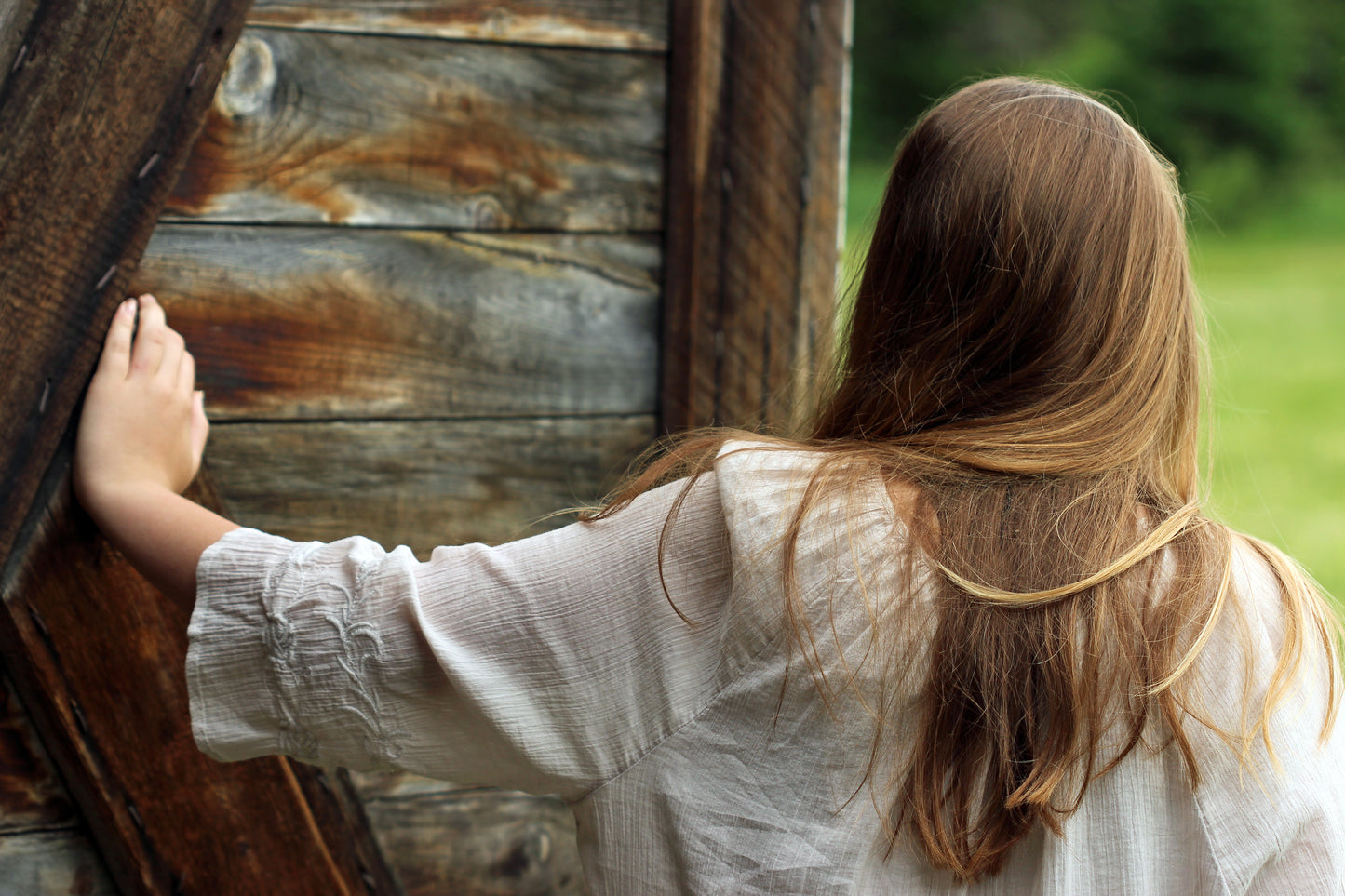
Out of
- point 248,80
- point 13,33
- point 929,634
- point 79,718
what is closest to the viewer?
point 929,634

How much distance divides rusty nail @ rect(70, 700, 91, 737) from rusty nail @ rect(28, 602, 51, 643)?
0.07 metres

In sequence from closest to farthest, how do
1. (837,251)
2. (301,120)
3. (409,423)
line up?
(301,120) < (409,423) < (837,251)

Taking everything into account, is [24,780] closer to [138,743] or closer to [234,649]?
[138,743]

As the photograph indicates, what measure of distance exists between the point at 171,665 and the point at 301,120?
0.59 m

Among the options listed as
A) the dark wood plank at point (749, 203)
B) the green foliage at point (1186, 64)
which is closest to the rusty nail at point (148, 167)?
the dark wood plank at point (749, 203)

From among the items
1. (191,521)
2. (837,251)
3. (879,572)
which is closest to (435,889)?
(191,521)

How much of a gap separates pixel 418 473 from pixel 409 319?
0.18 m

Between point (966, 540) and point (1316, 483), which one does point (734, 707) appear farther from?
point (1316, 483)

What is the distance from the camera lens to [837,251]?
1.59 metres

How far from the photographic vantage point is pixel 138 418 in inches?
42.9

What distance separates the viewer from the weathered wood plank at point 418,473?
4.39ft

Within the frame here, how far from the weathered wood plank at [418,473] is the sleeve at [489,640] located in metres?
0.39

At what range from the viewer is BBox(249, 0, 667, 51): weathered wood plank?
4.25 feet

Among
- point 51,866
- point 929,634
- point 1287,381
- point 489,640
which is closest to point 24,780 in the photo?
point 51,866
